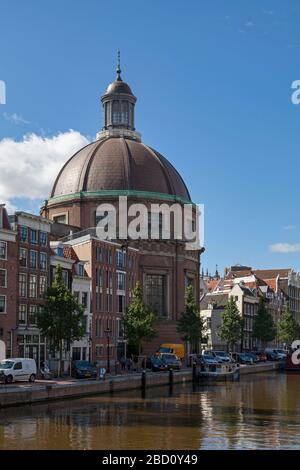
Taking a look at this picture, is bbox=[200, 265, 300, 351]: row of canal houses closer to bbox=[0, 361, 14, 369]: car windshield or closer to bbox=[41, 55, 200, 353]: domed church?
bbox=[41, 55, 200, 353]: domed church

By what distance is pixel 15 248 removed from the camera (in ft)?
242

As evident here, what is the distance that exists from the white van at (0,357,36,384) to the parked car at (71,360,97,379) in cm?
761

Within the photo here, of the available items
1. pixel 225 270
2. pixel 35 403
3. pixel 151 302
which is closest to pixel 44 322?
pixel 35 403

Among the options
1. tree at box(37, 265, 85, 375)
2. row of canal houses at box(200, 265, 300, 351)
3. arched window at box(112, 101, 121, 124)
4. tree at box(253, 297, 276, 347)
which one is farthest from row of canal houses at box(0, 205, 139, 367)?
row of canal houses at box(200, 265, 300, 351)

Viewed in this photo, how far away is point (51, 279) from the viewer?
80.8 meters

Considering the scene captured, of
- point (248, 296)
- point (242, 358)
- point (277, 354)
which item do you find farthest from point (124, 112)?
point (242, 358)

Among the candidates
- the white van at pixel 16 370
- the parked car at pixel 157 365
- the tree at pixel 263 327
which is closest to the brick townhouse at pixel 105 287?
the parked car at pixel 157 365

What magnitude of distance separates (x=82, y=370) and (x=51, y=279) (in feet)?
48.5

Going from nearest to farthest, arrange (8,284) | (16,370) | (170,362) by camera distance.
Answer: (16,370) < (8,284) < (170,362)

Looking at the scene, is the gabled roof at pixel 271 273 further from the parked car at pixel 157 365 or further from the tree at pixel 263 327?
the parked car at pixel 157 365

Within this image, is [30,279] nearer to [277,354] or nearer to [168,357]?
[168,357]

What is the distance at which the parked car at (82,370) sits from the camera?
68750 millimetres

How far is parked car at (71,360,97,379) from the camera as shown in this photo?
68.8 m
